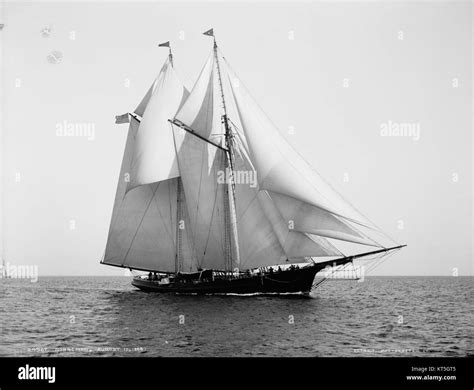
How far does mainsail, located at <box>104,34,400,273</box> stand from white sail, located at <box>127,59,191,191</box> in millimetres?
83

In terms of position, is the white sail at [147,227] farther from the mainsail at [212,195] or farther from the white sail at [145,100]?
the white sail at [145,100]

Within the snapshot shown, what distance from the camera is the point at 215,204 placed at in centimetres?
4322

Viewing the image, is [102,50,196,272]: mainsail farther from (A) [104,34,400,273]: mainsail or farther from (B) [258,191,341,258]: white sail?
(B) [258,191,341,258]: white sail

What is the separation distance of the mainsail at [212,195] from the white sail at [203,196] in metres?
0.08

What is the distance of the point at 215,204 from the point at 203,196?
1130 millimetres

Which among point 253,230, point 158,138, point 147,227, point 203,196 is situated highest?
point 158,138

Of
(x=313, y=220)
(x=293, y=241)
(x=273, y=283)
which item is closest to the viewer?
(x=313, y=220)

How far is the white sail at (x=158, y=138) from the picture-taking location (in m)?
44.3

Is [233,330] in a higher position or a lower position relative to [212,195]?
lower

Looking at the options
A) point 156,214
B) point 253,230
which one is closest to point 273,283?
point 253,230

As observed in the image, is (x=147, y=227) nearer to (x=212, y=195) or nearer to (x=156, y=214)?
(x=156, y=214)
